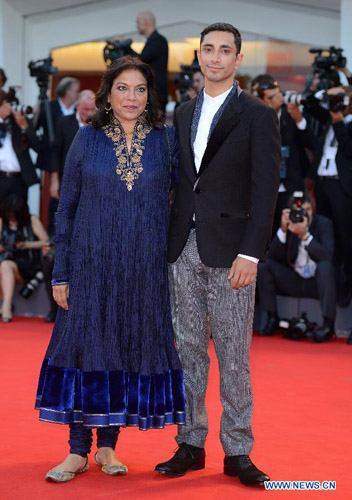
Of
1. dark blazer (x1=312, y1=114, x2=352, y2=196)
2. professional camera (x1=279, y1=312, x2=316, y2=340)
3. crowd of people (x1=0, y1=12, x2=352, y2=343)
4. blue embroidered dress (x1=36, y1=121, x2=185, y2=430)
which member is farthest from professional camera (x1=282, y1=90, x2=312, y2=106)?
blue embroidered dress (x1=36, y1=121, x2=185, y2=430)

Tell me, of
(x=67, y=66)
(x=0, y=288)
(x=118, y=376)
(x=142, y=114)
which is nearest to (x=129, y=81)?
(x=142, y=114)

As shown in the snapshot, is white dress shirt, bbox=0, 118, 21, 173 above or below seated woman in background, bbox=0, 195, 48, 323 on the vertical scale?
above

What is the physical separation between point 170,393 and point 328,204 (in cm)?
395

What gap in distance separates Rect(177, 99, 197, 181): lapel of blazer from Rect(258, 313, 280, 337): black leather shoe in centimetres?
384

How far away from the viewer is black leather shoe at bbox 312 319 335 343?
667cm

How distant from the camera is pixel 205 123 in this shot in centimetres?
329

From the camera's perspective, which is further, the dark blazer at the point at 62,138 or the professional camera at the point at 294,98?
the dark blazer at the point at 62,138

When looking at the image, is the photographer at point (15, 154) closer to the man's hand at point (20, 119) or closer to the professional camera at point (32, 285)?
the man's hand at point (20, 119)

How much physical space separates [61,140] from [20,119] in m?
0.39

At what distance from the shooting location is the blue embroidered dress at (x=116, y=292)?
3254mm

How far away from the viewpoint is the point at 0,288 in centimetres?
775

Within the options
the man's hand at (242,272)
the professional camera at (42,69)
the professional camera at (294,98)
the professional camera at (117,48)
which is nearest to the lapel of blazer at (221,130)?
the man's hand at (242,272)

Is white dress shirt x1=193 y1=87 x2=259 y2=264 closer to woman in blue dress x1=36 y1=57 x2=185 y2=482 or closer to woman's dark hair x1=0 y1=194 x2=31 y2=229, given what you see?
woman in blue dress x1=36 y1=57 x2=185 y2=482

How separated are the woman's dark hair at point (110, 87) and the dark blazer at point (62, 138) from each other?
4.21 m
